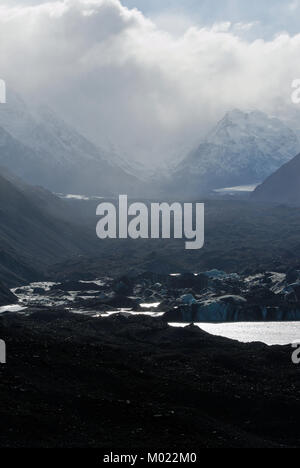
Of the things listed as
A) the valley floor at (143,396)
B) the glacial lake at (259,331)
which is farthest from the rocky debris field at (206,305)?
the valley floor at (143,396)

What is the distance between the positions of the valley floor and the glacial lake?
122ft

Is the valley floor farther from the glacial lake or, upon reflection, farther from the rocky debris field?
the rocky debris field

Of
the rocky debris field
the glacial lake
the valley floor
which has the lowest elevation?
the valley floor

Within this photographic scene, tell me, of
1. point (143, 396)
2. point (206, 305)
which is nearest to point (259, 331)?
point (206, 305)

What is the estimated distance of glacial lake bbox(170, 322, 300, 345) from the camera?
131750 mm

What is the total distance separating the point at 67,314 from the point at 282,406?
77.7m

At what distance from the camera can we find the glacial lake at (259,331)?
132m

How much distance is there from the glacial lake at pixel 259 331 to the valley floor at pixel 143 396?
37.2 m

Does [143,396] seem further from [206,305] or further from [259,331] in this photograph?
[206,305]

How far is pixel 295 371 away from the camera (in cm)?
8138

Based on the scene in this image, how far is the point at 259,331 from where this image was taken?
144500 mm

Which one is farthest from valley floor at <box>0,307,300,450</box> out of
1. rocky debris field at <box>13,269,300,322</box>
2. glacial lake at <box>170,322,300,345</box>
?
rocky debris field at <box>13,269,300,322</box>

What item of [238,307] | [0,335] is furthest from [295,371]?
[238,307]
